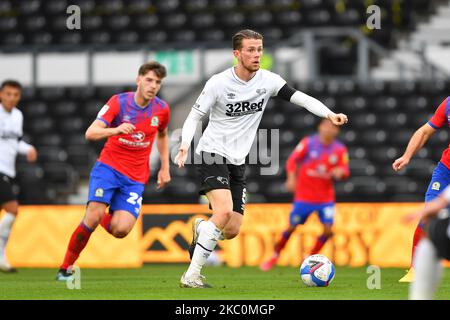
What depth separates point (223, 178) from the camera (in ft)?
31.2

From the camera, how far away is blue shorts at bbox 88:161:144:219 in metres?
10.9

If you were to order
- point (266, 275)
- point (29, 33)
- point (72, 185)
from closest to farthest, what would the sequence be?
1. point (266, 275)
2. point (72, 185)
3. point (29, 33)

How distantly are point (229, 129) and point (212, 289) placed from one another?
149 cm

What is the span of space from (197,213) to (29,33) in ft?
27.7

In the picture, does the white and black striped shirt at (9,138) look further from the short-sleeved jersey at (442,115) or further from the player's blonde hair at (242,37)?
the short-sleeved jersey at (442,115)

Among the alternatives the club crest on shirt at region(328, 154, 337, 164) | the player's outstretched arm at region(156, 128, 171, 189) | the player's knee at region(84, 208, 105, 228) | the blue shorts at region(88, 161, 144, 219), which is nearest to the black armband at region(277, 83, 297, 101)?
the player's outstretched arm at region(156, 128, 171, 189)

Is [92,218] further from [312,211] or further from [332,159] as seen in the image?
[332,159]

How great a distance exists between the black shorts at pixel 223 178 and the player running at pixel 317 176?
17.2ft

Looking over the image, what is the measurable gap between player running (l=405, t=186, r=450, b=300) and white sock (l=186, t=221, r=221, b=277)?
12.0ft

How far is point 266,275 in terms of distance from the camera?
42.5 feet

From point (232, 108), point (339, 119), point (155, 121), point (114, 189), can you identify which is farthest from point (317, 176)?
point (339, 119)

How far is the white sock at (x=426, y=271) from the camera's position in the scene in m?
5.82

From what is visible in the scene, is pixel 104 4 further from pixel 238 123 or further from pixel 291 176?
pixel 238 123
